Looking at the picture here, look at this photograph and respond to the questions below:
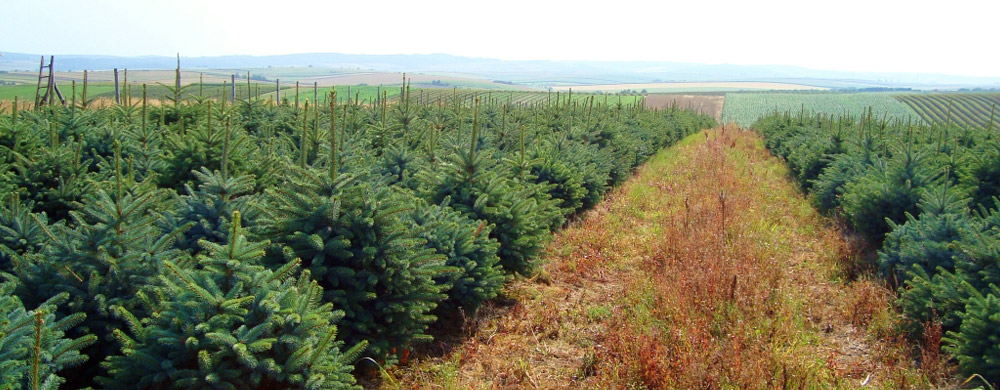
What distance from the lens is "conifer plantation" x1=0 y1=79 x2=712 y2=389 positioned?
3.04 m

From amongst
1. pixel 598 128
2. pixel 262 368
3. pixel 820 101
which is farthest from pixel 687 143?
pixel 820 101

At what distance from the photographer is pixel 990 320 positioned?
4.27 m

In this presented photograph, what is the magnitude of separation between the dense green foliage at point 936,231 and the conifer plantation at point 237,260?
5.4 inches

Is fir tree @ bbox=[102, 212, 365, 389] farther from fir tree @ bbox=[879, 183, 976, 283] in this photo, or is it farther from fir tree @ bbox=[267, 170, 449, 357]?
fir tree @ bbox=[879, 183, 976, 283]

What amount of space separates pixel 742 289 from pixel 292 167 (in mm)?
4755

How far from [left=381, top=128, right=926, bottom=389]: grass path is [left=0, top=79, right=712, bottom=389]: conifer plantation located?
514mm

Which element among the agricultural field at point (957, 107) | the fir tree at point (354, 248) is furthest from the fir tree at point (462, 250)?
the agricultural field at point (957, 107)

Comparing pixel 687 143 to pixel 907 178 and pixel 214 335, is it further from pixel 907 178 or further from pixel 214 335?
pixel 214 335

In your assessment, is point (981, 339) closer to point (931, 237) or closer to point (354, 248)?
point (931, 237)

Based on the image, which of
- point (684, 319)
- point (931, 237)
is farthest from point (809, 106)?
point (684, 319)

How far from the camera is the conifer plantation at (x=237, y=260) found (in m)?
3.04

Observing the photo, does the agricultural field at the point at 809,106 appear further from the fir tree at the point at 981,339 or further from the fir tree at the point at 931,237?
the fir tree at the point at 981,339

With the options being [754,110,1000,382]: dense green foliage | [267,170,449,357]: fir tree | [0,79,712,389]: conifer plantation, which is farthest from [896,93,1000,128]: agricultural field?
[267,170,449,357]: fir tree

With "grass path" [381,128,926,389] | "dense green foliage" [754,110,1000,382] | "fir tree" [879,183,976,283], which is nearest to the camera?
"dense green foliage" [754,110,1000,382]
